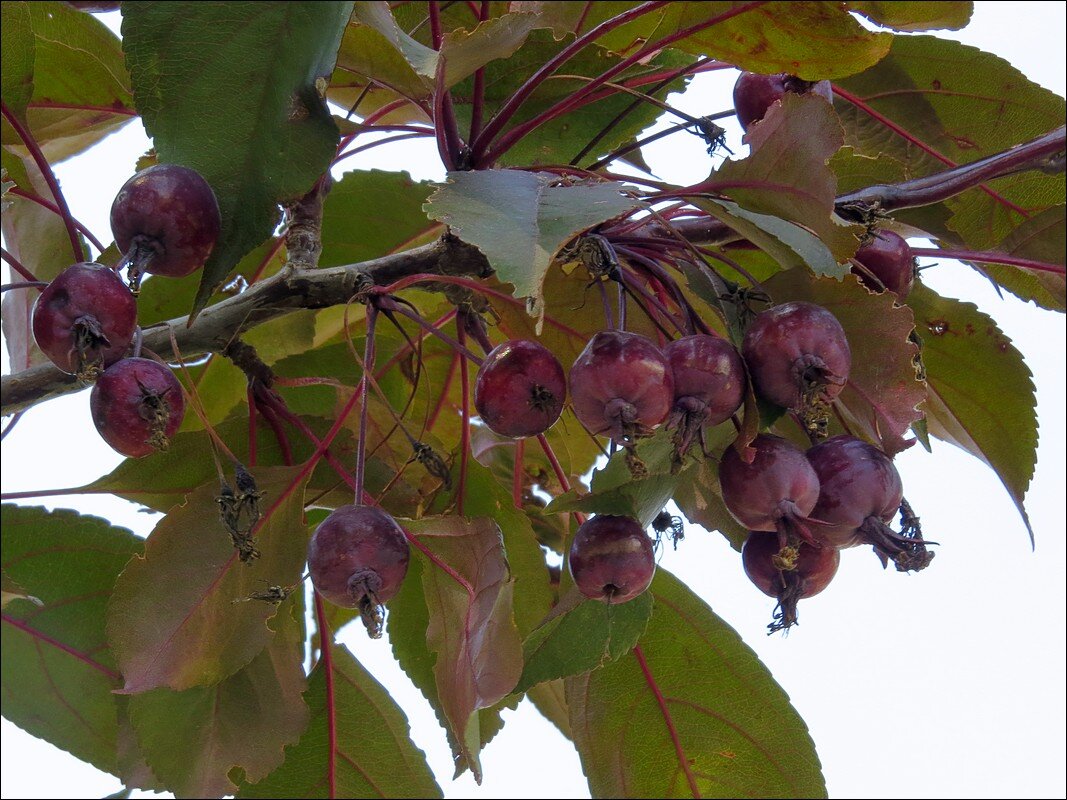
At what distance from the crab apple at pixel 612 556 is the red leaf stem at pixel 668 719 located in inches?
19.4

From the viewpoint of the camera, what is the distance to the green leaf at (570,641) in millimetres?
1113

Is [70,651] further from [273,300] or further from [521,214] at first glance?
[521,214]

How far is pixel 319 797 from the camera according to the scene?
5.02 feet

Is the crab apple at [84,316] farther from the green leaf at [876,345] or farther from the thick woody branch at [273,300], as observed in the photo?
the green leaf at [876,345]

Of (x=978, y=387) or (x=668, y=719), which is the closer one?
(x=978, y=387)

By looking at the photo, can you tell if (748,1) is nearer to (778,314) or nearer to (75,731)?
(778,314)

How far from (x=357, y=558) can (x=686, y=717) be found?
0.68m

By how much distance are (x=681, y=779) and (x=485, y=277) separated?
0.78 metres

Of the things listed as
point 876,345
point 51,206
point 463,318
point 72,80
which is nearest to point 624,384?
point 876,345

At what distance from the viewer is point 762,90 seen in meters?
1.25

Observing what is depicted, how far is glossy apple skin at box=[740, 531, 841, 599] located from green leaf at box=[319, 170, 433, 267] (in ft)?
2.69

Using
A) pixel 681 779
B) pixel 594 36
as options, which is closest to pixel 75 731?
pixel 681 779

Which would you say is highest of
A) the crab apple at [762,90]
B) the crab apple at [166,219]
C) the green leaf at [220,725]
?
the crab apple at [762,90]

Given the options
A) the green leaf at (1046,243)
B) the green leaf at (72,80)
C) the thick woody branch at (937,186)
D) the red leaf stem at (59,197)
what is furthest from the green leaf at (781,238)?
the green leaf at (72,80)
